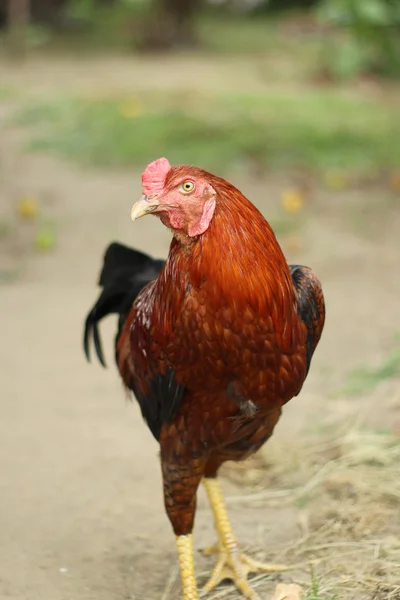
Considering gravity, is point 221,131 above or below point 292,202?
above

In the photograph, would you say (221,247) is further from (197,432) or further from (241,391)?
(197,432)

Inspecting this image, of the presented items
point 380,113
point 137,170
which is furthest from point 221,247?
point 380,113

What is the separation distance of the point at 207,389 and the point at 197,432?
203mm

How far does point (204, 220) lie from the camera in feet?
8.95

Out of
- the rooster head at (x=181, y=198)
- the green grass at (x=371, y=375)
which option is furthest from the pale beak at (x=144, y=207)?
the green grass at (x=371, y=375)

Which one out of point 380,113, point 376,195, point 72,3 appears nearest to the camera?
point 376,195

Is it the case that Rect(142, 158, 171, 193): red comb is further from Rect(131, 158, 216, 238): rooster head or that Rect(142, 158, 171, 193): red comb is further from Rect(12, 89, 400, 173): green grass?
Rect(12, 89, 400, 173): green grass

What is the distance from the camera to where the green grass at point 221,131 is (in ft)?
30.1

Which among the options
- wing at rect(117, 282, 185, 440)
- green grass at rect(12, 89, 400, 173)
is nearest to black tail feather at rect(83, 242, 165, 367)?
wing at rect(117, 282, 185, 440)

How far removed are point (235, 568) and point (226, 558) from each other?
0.07 meters

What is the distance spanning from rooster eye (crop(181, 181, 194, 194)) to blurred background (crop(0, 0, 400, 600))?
5.08 feet

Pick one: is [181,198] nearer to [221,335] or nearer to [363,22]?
[221,335]

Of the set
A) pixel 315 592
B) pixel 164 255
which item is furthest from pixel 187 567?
pixel 164 255

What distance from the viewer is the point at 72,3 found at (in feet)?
52.7
